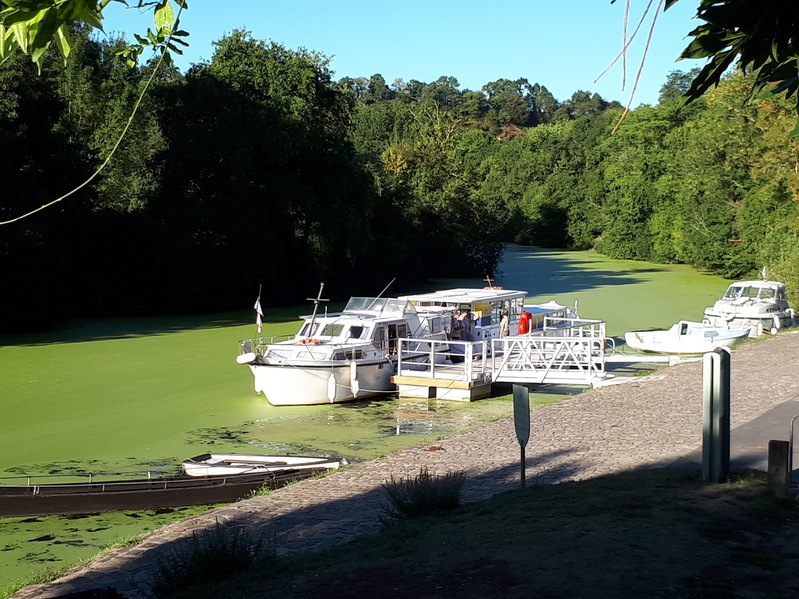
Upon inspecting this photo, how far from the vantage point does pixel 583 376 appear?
23031mm

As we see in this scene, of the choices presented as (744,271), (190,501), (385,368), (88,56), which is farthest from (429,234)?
(190,501)

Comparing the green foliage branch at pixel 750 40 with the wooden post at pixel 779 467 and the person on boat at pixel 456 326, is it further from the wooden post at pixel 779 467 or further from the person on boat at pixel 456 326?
the person on boat at pixel 456 326

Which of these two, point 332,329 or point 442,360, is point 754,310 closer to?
point 442,360

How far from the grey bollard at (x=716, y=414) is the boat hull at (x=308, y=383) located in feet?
45.4

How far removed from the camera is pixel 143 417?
2077 centimetres

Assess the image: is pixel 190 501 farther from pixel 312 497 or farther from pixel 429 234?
pixel 429 234

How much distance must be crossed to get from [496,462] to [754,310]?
72.9 feet

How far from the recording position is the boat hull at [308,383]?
22.5 meters

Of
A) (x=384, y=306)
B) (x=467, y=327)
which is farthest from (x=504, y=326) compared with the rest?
(x=384, y=306)

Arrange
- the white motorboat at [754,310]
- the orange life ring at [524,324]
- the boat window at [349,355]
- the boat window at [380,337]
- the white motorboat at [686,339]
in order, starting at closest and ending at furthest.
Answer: the boat window at [349,355] → the boat window at [380,337] → the orange life ring at [524,324] → the white motorboat at [686,339] → the white motorboat at [754,310]

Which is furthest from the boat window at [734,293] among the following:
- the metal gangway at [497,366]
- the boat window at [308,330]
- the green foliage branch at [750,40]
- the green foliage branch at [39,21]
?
the green foliage branch at [39,21]

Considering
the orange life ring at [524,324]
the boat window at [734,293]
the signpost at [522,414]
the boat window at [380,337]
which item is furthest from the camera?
the boat window at [734,293]

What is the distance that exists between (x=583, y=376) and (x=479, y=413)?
2.95 meters

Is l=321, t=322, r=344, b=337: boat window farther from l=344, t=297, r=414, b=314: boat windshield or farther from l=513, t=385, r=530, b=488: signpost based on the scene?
l=513, t=385, r=530, b=488: signpost
